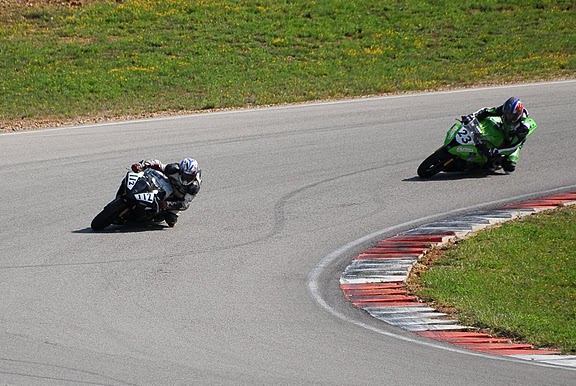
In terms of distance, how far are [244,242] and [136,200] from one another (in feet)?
4.98

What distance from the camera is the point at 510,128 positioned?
16281mm

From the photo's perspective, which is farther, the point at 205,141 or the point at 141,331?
the point at 205,141

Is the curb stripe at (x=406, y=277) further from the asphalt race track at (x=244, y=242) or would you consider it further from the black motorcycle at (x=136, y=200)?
the black motorcycle at (x=136, y=200)

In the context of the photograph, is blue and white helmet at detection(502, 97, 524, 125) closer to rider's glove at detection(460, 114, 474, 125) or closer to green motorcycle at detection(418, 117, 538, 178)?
green motorcycle at detection(418, 117, 538, 178)

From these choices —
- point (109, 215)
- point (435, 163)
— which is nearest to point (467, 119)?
point (435, 163)

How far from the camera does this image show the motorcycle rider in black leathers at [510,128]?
53.0 feet

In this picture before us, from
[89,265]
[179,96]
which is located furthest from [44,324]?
[179,96]

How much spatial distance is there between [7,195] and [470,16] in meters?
21.6

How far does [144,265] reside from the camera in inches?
445

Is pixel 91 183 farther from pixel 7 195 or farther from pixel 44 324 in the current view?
pixel 44 324

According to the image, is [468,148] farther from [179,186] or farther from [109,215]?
[109,215]

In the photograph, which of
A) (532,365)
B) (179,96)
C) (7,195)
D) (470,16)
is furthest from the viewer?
(470,16)

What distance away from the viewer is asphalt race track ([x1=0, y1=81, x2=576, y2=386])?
312 inches

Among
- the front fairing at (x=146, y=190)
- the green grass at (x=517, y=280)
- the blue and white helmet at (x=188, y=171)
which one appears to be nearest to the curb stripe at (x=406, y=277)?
the green grass at (x=517, y=280)
